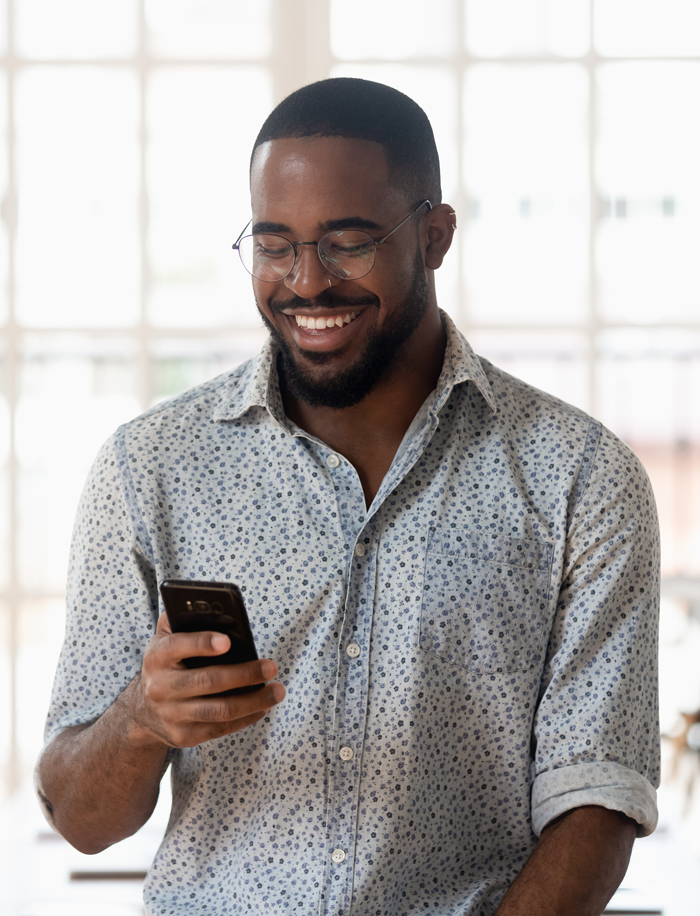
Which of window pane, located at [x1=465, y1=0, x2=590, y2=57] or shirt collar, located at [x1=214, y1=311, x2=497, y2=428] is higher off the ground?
window pane, located at [x1=465, y1=0, x2=590, y2=57]

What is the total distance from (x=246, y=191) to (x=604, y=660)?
74.2 inches

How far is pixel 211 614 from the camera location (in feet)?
3.57

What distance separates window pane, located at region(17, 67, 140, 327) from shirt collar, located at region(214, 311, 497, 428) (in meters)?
1.39

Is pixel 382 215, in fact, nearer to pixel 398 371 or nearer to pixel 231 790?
pixel 398 371

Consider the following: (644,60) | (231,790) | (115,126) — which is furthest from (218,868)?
(644,60)

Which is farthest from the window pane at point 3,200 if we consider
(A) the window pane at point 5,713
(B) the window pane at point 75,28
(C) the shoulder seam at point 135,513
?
(C) the shoulder seam at point 135,513

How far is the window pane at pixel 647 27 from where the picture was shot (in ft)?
8.98

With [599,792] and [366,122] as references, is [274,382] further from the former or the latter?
[599,792]

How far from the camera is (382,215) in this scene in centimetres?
139

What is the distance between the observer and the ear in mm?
1484

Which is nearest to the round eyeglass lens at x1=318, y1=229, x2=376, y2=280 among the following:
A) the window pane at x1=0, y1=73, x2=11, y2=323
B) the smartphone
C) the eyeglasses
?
the eyeglasses

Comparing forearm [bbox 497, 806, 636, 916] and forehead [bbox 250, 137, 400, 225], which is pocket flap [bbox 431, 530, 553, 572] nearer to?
forearm [bbox 497, 806, 636, 916]

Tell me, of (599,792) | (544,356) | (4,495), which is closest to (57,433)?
(4,495)

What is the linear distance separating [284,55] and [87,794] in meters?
2.06
